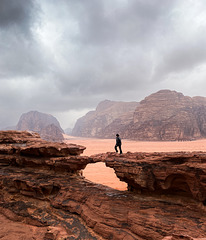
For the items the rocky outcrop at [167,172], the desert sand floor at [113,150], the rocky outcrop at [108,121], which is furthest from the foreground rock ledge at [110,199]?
the rocky outcrop at [108,121]

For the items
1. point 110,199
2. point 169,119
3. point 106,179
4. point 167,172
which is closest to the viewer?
point 167,172

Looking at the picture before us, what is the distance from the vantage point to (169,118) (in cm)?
6138

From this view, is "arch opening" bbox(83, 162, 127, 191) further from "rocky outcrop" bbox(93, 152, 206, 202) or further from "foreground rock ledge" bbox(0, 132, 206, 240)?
"rocky outcrop" bbox(93, 152, 206, 202)

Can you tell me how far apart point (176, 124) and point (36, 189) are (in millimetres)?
59529

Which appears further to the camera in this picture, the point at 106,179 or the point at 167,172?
the point at 106,179

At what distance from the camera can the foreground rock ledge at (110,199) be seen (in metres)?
4.19

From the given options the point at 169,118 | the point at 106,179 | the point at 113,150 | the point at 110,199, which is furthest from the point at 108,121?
the point at 110,199

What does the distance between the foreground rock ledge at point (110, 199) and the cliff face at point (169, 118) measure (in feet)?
177

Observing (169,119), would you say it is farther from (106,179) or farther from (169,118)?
(106,179)

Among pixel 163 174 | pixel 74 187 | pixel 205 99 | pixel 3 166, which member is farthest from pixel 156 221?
pixel 205 99

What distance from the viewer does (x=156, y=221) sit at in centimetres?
422

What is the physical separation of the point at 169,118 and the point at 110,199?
2476 inches

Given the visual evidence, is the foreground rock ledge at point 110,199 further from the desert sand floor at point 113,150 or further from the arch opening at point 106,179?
the desert sand floor at point 113,150

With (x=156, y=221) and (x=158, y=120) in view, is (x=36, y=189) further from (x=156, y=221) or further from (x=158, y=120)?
(x=158, y=120)
